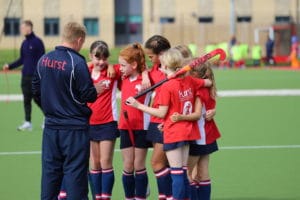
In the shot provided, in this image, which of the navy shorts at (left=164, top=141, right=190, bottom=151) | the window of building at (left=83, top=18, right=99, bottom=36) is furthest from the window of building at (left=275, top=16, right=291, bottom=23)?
the navy shorts at (left=164, top=141, right=190, bottom=151)

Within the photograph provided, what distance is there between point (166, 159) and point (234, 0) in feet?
180

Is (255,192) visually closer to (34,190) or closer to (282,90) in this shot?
(34,190)

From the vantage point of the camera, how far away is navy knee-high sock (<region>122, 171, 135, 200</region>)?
8508 millimetres

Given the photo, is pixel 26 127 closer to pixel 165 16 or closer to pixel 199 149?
pixel 199 149

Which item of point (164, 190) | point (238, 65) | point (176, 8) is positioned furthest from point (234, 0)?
point (164, 190)

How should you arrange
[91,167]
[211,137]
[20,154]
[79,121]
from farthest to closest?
[20,154] → [91,167] → [211,137] → [79,121]

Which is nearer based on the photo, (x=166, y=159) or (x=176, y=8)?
(x=166, y=159)

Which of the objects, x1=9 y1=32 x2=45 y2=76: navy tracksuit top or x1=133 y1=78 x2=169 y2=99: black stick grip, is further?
x1=9 y1=32 x2=45 y2=76: navy tracksuit top

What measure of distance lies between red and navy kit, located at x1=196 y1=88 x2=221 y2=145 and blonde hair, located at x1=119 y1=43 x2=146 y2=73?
811 millimetres

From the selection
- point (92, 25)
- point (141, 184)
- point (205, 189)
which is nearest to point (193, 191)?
point (205, 189)

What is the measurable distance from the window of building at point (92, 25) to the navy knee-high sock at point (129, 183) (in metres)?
53.9

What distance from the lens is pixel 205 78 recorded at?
8.13 meters

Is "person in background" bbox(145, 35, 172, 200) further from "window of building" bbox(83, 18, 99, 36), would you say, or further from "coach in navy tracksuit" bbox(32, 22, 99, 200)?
"window of building" bbox(83, 18, 99, 36)

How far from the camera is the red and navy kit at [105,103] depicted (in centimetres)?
856
